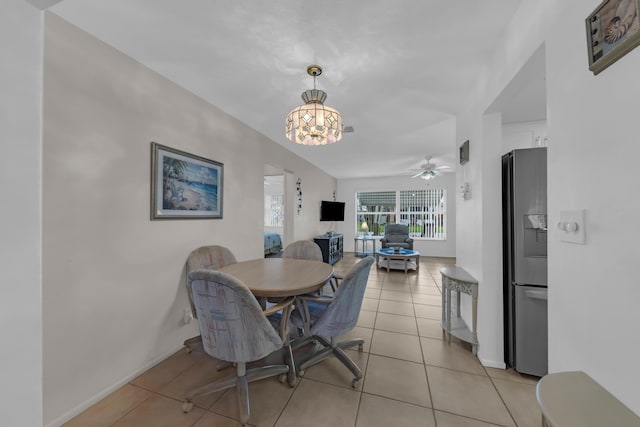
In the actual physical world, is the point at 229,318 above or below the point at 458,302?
above

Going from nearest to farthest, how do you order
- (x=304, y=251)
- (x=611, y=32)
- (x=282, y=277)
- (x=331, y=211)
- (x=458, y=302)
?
(x=611, y=32), (x=282, y=277), (x=458, y=302), (x=304, y=251), (x=331, y=211)

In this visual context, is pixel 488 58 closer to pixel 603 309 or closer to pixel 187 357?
pixel 603 309

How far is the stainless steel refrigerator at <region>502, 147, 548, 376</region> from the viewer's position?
5.61 feet

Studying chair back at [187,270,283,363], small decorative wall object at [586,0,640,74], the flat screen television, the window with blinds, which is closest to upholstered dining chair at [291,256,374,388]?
chair back at [187,270,283,363]

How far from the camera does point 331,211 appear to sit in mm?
6574

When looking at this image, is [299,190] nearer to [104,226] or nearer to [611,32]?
[104,226]

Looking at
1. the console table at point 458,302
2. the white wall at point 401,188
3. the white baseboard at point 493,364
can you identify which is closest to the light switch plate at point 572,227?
the console table at point 458,302

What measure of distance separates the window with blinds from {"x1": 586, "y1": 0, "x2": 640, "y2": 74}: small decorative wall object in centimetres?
656

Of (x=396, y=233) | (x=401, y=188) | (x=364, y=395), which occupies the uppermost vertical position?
(x=401, y=188)

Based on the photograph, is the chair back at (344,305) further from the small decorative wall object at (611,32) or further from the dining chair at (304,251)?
the small decorative wall object at (611,32)

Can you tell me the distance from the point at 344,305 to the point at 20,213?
1.58 metres

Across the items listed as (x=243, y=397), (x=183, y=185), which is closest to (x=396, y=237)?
(x=183, y=185)

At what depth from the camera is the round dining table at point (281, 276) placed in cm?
156

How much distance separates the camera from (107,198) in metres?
1.63
